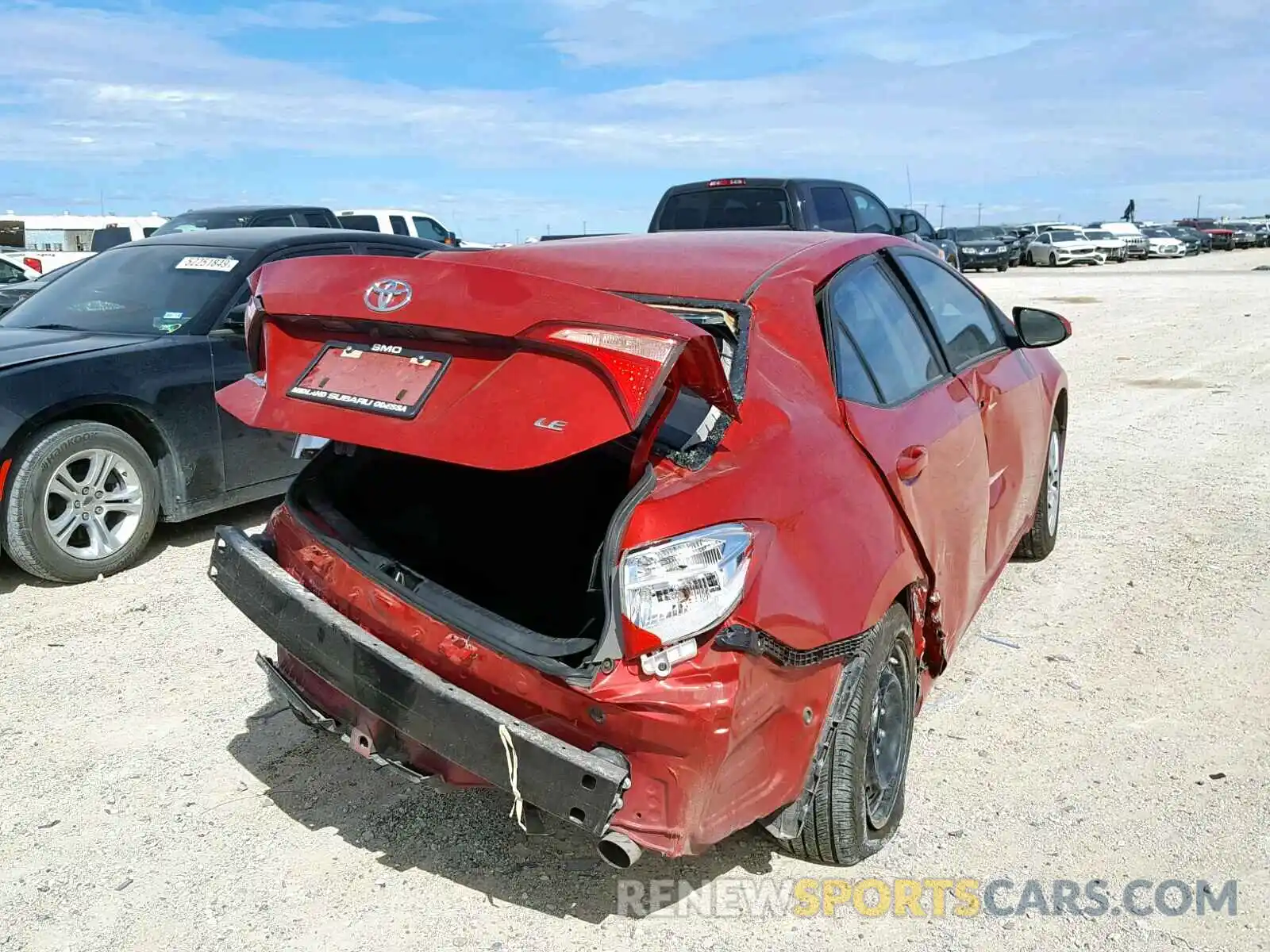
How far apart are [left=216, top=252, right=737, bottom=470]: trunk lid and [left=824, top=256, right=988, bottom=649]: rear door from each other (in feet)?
2.38

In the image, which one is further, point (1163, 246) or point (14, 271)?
point (1163, 246)

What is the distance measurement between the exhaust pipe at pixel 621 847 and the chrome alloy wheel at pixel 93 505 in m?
3.85

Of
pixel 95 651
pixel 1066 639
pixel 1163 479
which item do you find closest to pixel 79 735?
pixel 95 651

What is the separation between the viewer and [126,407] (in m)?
5.43

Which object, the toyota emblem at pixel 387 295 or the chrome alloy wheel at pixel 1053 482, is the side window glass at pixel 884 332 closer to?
the toyota emblem at pixel 387 295

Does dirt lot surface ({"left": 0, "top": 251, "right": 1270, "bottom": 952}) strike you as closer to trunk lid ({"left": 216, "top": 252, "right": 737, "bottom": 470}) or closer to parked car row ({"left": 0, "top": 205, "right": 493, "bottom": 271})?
trunk lid ({"left": 216, "top": 252, "right": 737, "bottom": 470})

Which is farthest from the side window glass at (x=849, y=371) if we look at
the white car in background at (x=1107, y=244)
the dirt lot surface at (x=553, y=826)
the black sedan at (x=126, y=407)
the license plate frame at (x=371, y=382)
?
the white car in background at (x=1107, y=244)

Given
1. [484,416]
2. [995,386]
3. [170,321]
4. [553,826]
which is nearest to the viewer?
[484,416]

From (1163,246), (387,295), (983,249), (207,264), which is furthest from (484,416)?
(1163,246)

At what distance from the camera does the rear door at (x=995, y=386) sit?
13.1ft

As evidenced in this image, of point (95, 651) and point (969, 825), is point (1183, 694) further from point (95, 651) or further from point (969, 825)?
point (95, 651)

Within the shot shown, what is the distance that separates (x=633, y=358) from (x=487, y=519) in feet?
4.66

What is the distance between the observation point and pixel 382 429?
102 inches

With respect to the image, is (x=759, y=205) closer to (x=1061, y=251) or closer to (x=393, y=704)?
(x=393, y=704)
